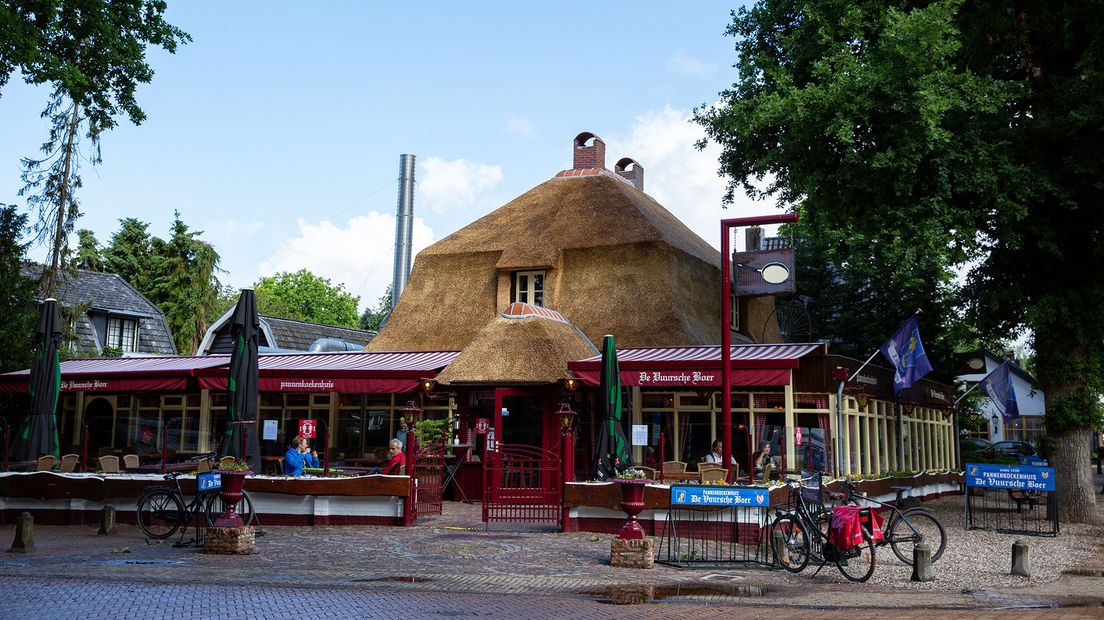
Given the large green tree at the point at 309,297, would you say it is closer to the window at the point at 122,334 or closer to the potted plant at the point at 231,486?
the window at the point at 122,334

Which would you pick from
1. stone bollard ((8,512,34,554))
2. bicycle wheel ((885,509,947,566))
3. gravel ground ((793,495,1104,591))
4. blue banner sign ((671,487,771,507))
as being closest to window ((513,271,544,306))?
gravel ground ((793,495,1104,591))

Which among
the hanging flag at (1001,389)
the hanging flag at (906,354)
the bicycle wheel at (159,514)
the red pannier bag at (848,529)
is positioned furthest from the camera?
the hanging flag at (1001,389)

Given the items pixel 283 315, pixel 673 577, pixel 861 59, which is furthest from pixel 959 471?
pixel 283 315

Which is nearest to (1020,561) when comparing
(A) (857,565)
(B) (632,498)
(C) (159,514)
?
(A) (857,565)

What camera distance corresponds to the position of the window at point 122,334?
36500 mm

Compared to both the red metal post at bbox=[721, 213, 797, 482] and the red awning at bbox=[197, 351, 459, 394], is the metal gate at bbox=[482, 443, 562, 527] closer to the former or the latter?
the red metal post at bbox=[721, 213, 797, 482]

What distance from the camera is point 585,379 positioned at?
19594mm

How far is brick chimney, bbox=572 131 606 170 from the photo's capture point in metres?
30.5

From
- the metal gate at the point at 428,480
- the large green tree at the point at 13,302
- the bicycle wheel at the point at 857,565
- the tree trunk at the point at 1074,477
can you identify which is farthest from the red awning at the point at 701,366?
the large green tree at the point at 13,302

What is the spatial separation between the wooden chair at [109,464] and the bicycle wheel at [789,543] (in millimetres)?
11505

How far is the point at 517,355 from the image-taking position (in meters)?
20.2

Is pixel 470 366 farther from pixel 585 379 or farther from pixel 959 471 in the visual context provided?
pixel 959 471

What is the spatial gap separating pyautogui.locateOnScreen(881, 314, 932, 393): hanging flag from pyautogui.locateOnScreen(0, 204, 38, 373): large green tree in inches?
870

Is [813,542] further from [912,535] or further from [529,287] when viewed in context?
[529,287]
